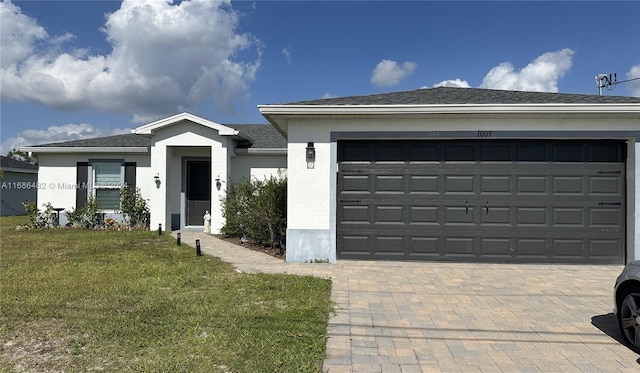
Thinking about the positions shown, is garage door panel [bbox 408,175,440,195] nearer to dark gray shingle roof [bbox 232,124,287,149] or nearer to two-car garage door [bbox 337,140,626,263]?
two-car garage door [bbox 337,140,626,263]

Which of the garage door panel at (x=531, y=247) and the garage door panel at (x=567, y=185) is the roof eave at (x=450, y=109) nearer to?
the garage door panel at (x=567, y=185)

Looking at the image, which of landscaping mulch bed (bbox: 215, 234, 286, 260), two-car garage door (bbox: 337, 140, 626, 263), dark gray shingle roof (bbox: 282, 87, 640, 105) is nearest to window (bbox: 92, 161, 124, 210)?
landscaping mulch bed (bbox: 215, 234, 286, 260)

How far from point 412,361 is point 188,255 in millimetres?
5972

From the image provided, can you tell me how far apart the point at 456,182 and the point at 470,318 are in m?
3.58

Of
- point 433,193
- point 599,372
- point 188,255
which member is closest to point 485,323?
point 599,372

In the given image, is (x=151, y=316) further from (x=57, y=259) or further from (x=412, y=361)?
(x=57, y=259)

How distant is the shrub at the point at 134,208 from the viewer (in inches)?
477

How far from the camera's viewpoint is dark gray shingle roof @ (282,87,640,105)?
23.1 feet

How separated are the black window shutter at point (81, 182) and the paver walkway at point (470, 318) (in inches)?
356

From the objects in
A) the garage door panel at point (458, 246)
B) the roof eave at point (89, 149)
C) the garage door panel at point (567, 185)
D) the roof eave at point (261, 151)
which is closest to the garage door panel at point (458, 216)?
the garage door panel at point (458, 246)

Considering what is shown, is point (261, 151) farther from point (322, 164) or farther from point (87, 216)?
point (87, 216)

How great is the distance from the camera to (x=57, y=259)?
739 cm

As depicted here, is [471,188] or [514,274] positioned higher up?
[471,188]

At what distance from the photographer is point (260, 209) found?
8.92 metres
